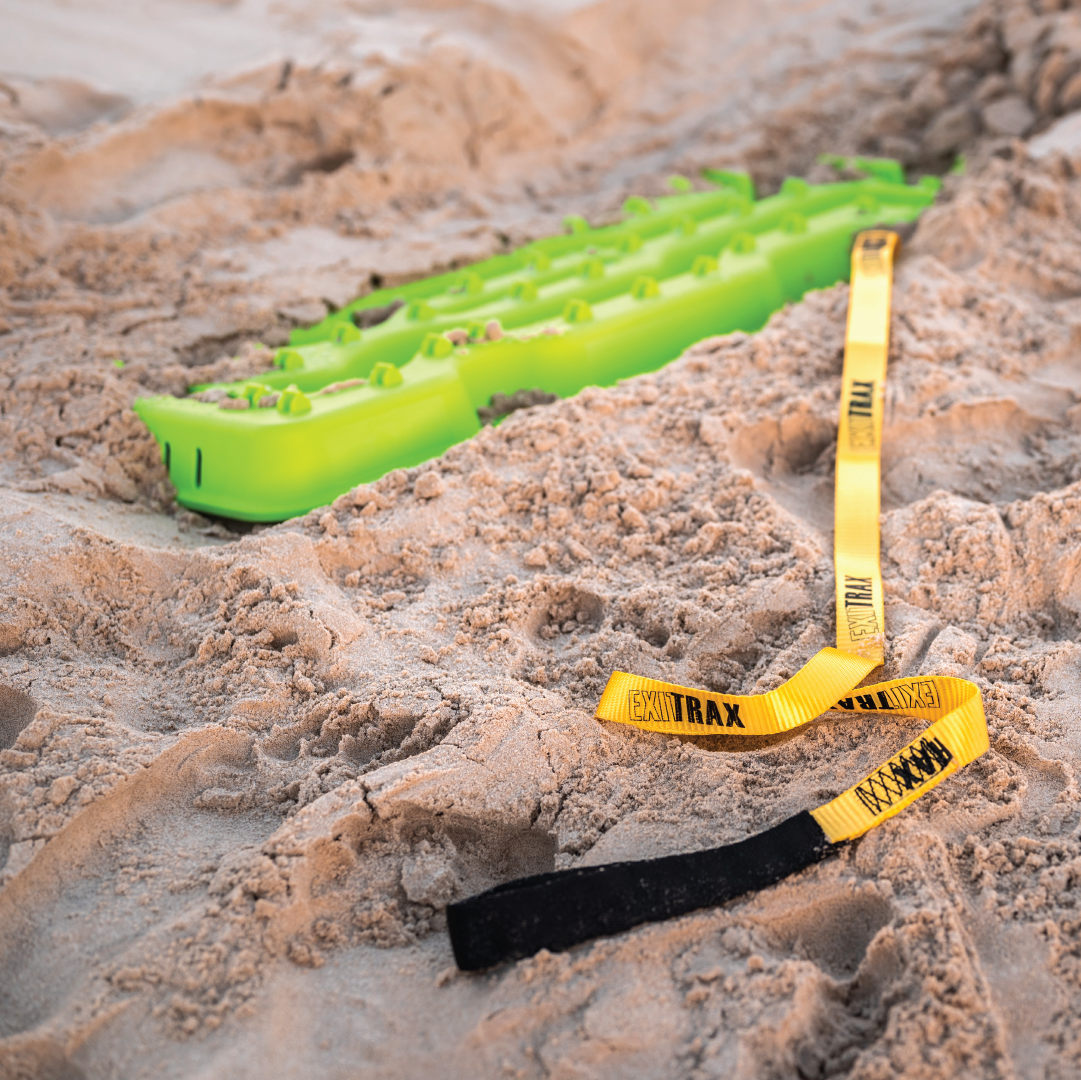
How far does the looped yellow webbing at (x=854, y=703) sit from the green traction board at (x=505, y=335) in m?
0.99

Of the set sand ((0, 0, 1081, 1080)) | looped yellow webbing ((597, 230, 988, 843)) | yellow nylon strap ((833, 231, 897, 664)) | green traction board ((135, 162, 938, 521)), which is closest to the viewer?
sand ((0, 0, 1081, 1080))

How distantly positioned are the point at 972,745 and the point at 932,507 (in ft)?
2.39

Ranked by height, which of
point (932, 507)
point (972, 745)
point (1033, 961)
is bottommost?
point (1033, 961)

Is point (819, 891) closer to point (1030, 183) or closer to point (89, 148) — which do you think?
point (1030, 183)

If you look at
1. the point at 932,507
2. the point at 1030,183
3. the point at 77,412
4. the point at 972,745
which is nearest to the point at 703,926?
the point at 972,745

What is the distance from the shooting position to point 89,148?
10.5 ft

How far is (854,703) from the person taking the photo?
1731 mm

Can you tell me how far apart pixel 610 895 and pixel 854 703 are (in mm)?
645

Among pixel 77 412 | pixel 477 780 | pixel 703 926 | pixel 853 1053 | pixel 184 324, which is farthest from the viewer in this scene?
pixel 184 324

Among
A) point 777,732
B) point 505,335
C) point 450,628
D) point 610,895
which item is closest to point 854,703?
Answer: point 777,732

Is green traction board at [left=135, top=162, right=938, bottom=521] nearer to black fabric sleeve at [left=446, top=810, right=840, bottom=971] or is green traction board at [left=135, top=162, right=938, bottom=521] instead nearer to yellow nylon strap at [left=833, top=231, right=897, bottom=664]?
yellow nylon strap at [left=833, top=231, right=897, bottom=664]

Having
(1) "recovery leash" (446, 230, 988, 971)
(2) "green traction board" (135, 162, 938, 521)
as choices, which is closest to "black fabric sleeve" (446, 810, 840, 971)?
(1) "recovery leash" (446, 230, 988, 971)

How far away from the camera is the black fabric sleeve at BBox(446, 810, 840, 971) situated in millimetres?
1359

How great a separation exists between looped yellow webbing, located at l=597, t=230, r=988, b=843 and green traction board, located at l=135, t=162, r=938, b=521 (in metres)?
0.99
